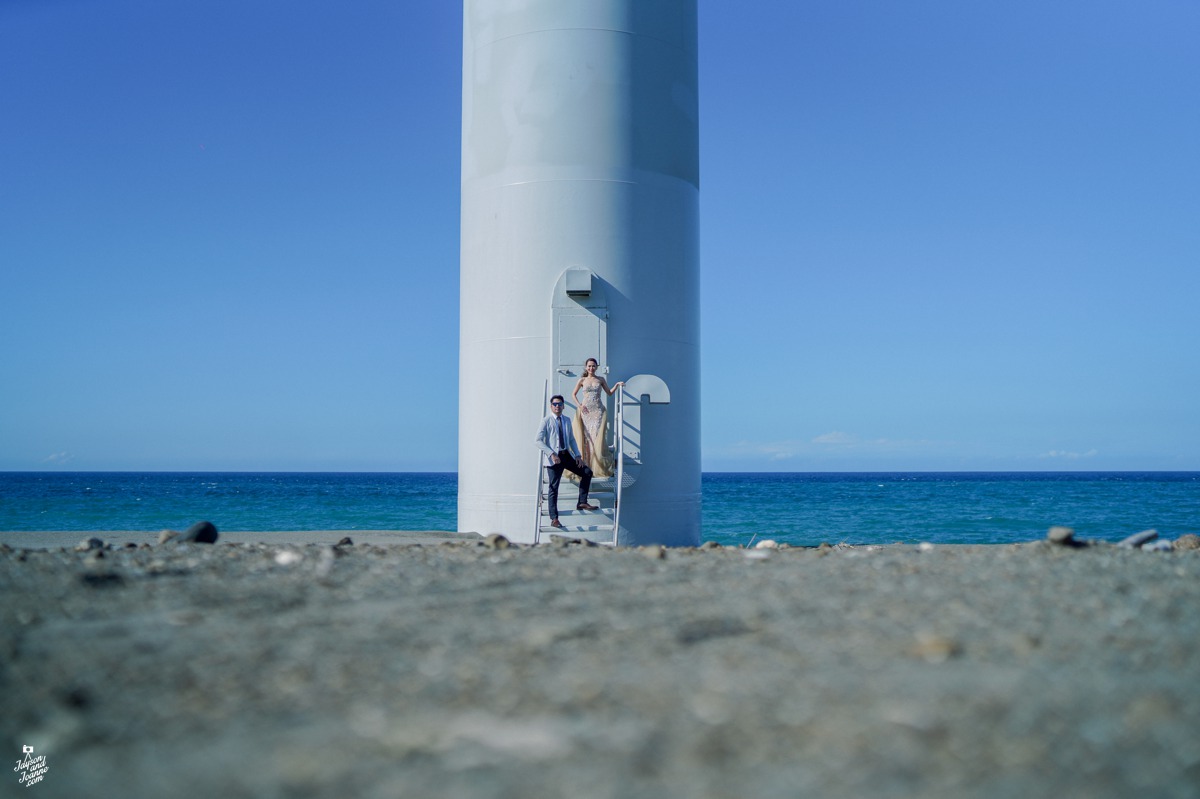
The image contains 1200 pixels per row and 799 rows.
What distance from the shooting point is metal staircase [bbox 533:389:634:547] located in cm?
881

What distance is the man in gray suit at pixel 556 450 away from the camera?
8.52 m

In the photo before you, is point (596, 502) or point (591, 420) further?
A: point (596, 502)

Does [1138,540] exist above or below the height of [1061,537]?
below

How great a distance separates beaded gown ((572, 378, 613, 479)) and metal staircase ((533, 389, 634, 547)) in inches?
7.0

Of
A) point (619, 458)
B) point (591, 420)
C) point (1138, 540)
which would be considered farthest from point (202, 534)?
point (1138, 540)

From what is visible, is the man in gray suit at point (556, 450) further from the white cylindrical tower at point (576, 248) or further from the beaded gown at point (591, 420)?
the white cylindrical tower at point (576, 248)

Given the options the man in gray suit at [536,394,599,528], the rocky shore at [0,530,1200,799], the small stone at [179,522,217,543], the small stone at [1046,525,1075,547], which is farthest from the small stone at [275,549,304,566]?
the small stone at [1046,525,1075,547]

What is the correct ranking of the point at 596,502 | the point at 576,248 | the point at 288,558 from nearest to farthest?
the point at 288,558
the point at 596,502
the point at 576,248

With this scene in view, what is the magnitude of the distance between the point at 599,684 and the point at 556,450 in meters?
5.68

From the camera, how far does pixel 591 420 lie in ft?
29.0

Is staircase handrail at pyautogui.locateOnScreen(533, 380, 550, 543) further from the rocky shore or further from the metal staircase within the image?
the rocky shore

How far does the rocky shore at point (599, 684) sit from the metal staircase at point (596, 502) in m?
3.80

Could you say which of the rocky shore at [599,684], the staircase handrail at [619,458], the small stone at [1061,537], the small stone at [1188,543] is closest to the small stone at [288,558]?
the rocky shore at [599,684]

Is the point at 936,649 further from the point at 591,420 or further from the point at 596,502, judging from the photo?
the point at 596,502
